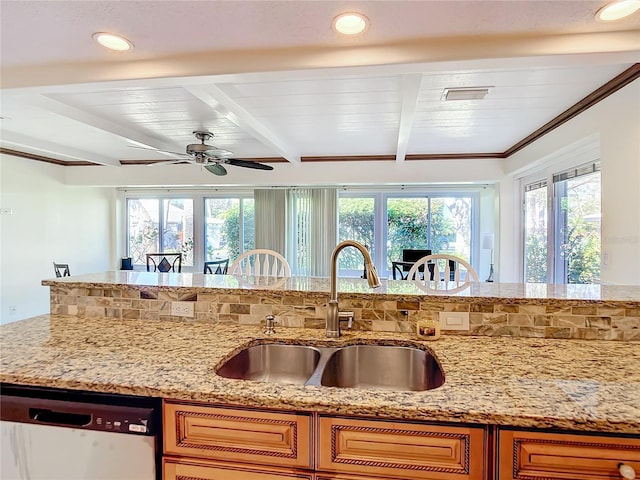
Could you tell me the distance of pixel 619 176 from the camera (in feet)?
7.11

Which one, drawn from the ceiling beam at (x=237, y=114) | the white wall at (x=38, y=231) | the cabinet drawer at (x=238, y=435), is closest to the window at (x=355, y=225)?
the ceiling beam at (x=237, y=114)

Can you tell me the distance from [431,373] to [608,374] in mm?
529

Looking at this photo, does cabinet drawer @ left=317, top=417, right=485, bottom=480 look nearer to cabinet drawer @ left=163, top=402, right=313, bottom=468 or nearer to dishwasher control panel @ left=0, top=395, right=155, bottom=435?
cabinet drawer @ left=163, top=402, right=313, bottom=468

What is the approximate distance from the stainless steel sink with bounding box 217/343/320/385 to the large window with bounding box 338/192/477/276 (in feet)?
15.0

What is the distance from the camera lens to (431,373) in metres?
1.27

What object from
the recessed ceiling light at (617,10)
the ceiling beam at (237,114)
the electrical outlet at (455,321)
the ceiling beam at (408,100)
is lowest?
the electrical outlet at (455,321)

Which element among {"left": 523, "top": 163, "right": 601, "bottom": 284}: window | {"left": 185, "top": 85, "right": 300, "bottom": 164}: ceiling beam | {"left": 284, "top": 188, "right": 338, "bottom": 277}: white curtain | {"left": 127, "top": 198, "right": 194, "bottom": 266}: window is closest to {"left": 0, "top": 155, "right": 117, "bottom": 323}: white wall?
{"left": 127, "top": 198, "right": 194, "bottom": 266}: window

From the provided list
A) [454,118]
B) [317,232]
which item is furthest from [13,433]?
[317,232]

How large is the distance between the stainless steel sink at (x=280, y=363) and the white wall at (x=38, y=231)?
4.73 meters

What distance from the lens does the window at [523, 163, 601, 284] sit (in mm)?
→ 2781

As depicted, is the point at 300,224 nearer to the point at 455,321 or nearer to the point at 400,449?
the point at 455,321

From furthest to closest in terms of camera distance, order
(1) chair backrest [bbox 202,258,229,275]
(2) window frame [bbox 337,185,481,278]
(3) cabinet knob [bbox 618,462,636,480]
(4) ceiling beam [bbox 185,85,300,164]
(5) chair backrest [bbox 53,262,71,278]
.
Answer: (2) window frame [bbox 337,185,481,278] → (1) chair backrest [bbox 202,258,229,275] → (5) chair backrest [bbox 53,262,71,278] → (4) ceiling beam [bbox 185,85,300,164] → (3) cabinet knob [bbox 618,462,636,480]

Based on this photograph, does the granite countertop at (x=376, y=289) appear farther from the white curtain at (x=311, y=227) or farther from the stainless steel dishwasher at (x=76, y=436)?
the white curtain at (x=311, y=227)

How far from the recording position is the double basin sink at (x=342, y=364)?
1.33m
